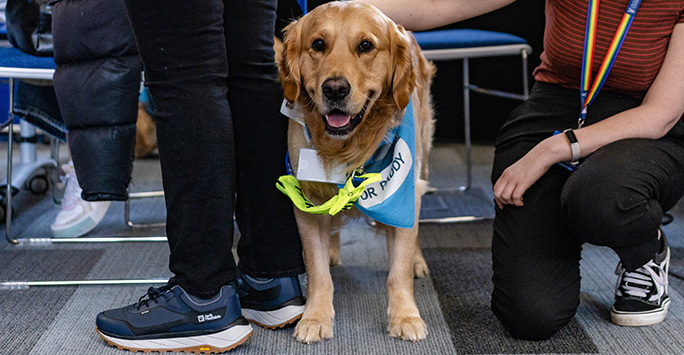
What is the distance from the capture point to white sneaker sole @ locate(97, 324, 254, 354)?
1570mm

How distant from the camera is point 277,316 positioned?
1722 mm

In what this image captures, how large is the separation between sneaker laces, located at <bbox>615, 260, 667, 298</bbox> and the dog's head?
0.81 metres

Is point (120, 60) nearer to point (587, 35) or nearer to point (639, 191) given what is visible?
point (587, 35)

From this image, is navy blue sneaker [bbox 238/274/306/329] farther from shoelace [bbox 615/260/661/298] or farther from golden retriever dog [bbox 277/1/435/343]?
shoelace [bbox 615/260/661/298]

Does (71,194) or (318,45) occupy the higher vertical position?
(318,45)

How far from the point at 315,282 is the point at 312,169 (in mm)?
326

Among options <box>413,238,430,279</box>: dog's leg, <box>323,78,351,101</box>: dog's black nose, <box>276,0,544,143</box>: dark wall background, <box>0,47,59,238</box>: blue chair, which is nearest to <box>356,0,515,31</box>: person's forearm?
<box>323,78,351,101</box>: dog's black nose

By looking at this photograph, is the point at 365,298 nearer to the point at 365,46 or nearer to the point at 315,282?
the point at 315,282

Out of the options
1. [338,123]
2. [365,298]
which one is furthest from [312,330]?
[338,123]

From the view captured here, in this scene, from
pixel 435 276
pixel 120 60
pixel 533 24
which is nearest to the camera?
pixel 120 60

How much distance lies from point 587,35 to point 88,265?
1.81m

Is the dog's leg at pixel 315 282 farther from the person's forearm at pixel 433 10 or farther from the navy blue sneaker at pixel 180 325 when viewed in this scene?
the person's forearm at pixel 433 10

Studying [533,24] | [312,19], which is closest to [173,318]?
[312,19]

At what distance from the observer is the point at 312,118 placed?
5.44 feet
